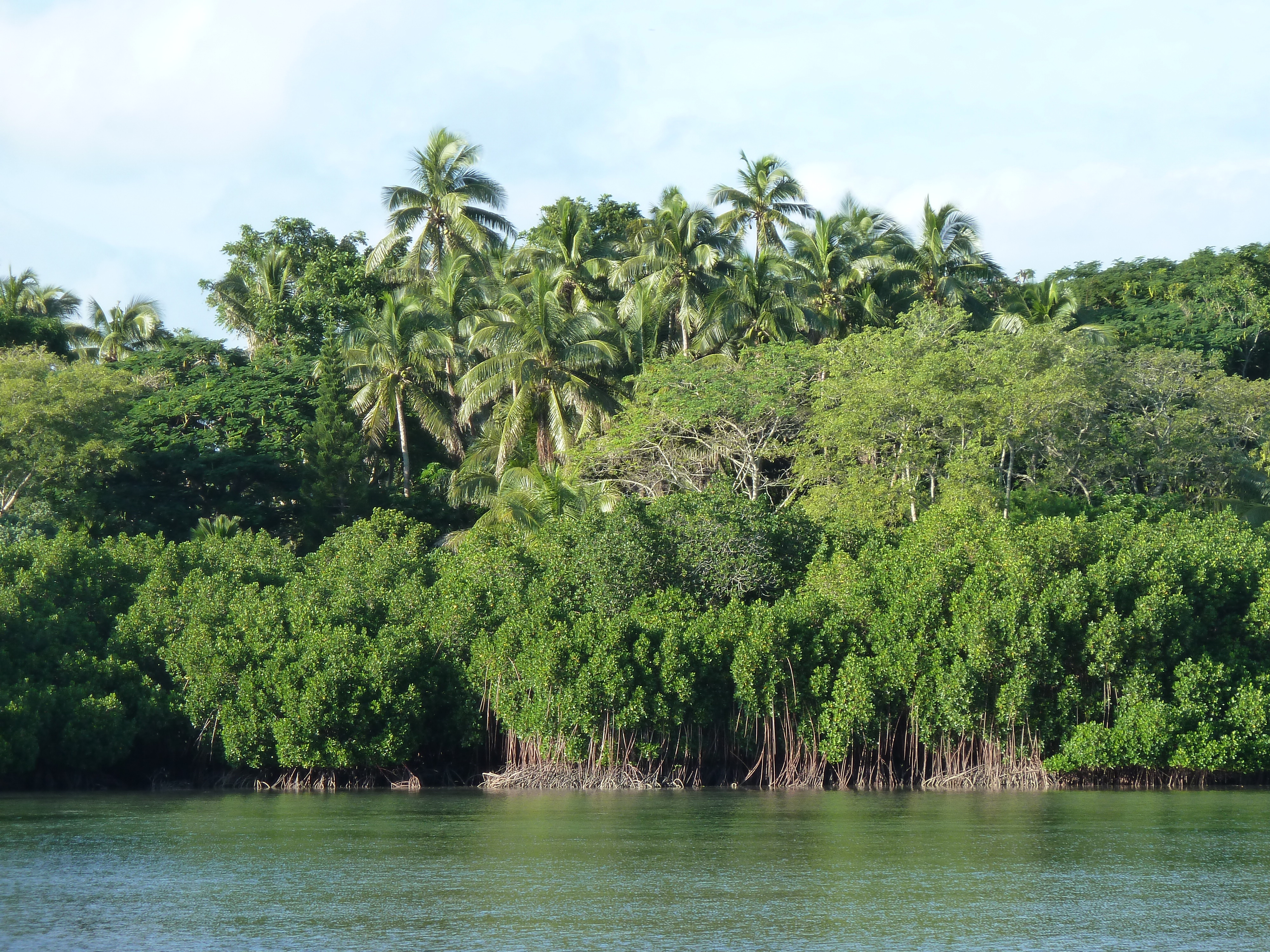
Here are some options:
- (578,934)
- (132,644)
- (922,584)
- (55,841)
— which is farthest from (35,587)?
(578,934)

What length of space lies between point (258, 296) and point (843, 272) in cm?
2333

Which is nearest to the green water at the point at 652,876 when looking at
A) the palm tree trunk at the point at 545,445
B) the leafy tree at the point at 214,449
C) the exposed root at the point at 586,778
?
the exposed root at the point at 586,778

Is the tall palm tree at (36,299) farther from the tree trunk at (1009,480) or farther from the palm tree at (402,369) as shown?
the tree trunk at (1009,480)

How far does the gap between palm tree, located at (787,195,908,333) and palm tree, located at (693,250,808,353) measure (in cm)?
102

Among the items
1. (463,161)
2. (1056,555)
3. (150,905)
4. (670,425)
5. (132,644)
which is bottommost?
(150,905)

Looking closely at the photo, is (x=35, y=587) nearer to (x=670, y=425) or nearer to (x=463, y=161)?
(x=670, y=425)

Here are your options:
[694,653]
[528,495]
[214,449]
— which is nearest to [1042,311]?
[528,495]

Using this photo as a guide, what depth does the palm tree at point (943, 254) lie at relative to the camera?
146 ft

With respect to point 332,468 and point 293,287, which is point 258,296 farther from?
point 332,468

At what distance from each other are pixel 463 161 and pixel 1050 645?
98.4ft

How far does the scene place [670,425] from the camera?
36.5 m

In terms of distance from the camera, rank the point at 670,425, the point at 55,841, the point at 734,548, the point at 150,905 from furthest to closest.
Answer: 1. the point at 670,425
2. the point at 734,548
3. the point at 55,841
4. the point at 150,905

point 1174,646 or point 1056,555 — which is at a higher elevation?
point 1056,555

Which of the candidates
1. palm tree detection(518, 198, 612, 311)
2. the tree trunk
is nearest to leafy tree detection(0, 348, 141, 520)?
palm tree detection(518, 198, 612, 311)
